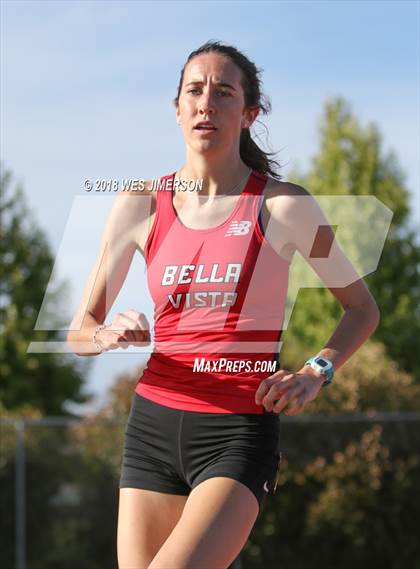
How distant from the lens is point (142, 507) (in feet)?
10.1

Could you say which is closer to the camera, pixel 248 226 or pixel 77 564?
pixel 248 226

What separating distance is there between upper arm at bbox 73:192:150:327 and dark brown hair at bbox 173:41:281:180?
389mm

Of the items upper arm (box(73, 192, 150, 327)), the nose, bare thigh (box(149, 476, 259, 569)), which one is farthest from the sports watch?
the nose

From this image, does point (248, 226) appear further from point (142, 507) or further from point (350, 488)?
point (350, 488)

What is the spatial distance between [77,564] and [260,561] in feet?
5.85

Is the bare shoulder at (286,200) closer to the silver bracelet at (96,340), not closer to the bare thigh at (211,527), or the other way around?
the silver bracelet at (96,340)

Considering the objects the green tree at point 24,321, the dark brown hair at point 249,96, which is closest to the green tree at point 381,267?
the green tree at point 24,321

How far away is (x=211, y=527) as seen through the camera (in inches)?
110

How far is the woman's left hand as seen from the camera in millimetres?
2807

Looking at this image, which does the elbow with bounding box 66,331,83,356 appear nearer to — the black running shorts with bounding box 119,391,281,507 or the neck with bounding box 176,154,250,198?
the black running shorts with bounding box 119,391,281,507

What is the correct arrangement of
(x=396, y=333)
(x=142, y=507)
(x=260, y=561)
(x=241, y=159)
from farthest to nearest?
1. (x=396, y=333)
2. (x=260, y=561)
3. (x=241, y=159)
4. (x=142, y=507)

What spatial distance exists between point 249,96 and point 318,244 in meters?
0.56

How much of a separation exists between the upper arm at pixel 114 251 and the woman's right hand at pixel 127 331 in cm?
44

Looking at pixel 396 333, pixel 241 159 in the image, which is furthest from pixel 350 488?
pixel 396 333
